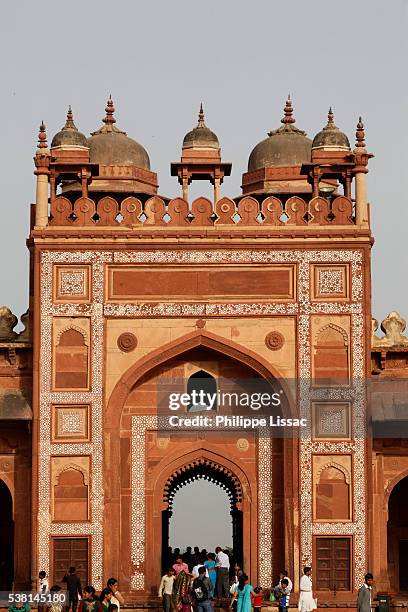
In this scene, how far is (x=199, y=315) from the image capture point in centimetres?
2369

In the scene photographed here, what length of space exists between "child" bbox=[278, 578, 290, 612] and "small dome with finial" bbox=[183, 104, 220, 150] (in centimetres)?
628

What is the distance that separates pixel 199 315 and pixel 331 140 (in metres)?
3.24

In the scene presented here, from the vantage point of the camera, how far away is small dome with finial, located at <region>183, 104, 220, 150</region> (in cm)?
2503

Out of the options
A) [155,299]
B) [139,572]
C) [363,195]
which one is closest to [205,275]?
[155,299]

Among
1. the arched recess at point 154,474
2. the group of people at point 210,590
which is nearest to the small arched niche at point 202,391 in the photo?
the arched recess at point 154,474

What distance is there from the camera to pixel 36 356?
23.6m

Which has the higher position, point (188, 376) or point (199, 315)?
point (199, 315)

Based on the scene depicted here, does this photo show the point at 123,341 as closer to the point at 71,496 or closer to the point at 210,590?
the point at 71,496

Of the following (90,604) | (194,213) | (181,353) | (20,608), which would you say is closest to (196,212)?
(194,213)

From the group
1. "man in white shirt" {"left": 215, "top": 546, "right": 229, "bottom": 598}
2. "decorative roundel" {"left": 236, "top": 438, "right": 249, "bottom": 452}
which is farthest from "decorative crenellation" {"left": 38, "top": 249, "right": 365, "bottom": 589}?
"decorative roundel" {"left": 236, "top": 438, "right": 249, "bottom": 452}

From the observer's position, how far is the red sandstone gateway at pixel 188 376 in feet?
77.1

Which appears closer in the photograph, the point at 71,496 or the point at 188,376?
the point at 71,496

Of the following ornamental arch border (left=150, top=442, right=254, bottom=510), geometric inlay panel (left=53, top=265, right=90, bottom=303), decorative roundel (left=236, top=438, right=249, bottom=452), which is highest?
geometric inlay panel (left=53, top=265, right=90, bottom=303)

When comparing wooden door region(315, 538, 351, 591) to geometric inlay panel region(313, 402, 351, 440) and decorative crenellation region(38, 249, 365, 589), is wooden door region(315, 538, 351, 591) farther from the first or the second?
geometric inlay panel region(313, 402, 351, 440)
